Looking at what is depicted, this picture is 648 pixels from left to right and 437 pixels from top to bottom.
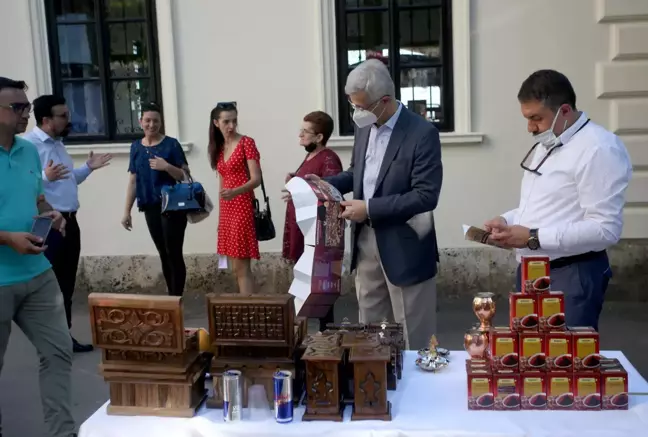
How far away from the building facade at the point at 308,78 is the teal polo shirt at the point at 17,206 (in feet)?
10.4

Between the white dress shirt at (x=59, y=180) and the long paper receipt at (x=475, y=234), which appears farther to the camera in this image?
the white dress shirt at (x=59, y=180)

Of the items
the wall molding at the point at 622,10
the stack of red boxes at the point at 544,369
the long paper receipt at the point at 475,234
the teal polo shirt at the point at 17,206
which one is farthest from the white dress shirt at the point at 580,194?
the wall molding at the point at 622,10

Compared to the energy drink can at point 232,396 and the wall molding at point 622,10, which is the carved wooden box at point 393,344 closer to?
the energy drink can at point 232,396

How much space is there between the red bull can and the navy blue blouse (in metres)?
3.21

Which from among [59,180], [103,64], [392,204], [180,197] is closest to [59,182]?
[59,180]

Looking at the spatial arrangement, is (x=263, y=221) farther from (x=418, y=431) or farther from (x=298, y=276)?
(x=418, y=431)

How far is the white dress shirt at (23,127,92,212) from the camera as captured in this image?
4238 mm

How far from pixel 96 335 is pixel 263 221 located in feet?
9.32

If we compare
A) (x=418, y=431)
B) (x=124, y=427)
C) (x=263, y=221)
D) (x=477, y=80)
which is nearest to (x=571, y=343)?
(x=418, y=431)

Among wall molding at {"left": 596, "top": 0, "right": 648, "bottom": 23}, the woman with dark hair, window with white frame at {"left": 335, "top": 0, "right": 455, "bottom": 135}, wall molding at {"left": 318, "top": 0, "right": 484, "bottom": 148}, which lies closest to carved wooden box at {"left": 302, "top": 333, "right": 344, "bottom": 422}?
the woman with dark hair

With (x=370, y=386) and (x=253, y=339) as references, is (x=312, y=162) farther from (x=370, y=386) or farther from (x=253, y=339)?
(x=370, y=386)

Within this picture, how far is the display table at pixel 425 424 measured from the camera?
68.6 inches

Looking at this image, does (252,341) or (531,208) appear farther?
(531,208)

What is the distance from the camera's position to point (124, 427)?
1.87m
